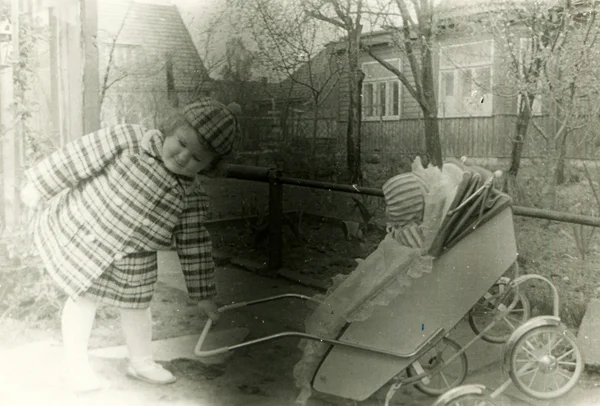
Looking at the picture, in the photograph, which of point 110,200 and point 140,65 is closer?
point 110,200

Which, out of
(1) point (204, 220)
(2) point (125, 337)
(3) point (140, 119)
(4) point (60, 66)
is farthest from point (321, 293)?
(4) point (60, 66)

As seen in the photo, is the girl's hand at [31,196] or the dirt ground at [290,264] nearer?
the girl's hand at [31,196]

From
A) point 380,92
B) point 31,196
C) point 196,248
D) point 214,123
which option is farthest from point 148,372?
point 380,92

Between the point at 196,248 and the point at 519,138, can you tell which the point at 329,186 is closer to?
the point at 196,248

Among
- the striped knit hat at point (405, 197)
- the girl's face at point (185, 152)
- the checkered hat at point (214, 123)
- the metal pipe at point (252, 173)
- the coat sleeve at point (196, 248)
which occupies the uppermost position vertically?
the checkered hat at point (214, 123)

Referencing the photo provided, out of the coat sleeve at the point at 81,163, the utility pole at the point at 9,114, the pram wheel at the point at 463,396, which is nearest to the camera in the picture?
the pram wheel at the point at 463,396

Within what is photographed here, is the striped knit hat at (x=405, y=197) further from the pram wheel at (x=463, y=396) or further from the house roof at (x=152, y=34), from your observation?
the house roof at (x=152, y=34)

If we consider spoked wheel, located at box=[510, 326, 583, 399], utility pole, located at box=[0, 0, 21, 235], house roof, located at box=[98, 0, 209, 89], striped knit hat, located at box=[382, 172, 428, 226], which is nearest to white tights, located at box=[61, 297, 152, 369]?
utility pole, located at box=[0, 0, 21, 235]

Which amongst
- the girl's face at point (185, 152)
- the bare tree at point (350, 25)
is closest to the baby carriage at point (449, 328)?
the bare tree at point (350, 25)

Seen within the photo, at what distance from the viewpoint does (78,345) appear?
2.21 m

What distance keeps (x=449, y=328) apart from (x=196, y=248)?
2.97ft

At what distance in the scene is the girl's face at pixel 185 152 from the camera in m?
2.03

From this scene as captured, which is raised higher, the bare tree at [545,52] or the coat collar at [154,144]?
the bare tree at [545,52]

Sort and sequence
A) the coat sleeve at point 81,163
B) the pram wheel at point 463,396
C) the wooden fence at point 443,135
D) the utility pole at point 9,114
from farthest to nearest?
the utility pole at point 9,114
the wooden fence at point 443,135
the coat sleeve at point 81,163
the pram wheel at point 463,396
